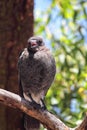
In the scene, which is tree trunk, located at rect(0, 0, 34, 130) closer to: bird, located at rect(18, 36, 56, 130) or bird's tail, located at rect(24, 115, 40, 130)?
bird's tail, located at rect(24, 115, 40, 130)

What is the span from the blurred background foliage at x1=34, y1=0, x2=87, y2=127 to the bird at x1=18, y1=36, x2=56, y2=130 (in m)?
0.67

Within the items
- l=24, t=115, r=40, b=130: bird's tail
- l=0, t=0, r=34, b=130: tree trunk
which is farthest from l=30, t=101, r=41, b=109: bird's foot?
l=0, t=0, r=34, b=130: tree trunk

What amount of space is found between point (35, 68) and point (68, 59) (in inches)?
52.8

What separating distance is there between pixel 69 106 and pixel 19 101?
1.58 metres

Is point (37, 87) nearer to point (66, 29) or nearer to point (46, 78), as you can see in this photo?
point (46, 78)

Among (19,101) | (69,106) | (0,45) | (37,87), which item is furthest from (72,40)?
(19,101)

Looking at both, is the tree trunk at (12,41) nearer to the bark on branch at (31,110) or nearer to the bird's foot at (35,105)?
the bird's foot at (35,105)

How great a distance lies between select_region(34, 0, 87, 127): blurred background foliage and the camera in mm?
4156

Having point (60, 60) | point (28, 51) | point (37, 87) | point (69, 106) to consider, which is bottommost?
point (69, 106)

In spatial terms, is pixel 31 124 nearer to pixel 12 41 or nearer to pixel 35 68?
pixel 35 68

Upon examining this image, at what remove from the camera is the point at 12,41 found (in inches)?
154

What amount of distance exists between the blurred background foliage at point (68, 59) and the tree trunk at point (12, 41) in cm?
32

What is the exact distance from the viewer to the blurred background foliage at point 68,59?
416 cm

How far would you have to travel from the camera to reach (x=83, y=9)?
4.52 meters
